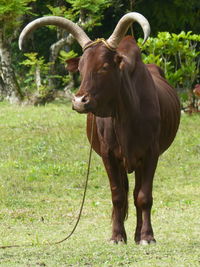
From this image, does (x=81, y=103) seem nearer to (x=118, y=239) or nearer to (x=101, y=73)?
(x=101, y=73)

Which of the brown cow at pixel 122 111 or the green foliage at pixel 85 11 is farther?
the green foliage at pixel 85 11

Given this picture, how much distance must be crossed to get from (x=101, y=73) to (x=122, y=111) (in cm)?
55

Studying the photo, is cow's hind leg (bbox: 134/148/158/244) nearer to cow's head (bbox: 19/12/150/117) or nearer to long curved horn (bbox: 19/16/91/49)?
cow's head (bbox: 19/12/150/117)

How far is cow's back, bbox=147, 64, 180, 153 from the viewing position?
Answer: 30.1ft

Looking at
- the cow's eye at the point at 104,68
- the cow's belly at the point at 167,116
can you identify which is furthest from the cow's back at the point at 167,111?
the cow's eye at the point at 104,68

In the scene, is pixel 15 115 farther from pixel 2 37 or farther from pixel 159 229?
pixel 159 229

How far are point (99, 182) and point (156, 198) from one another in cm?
147

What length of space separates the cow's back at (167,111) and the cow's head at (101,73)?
3.49 feet

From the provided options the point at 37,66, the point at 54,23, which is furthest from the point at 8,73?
the point at 54,23

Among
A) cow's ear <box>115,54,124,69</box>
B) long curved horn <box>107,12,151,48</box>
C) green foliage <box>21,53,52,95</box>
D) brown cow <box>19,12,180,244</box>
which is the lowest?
green foliage <box>21,53,52,95</box>

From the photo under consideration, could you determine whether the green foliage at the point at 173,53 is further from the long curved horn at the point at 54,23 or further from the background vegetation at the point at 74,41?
the long curved horn at the point at 54,23

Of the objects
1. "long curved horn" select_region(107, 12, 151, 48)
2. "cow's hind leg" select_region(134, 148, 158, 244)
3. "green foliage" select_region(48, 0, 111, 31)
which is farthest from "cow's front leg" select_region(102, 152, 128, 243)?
"green foliage" select_region(48, 0, 111, 31)

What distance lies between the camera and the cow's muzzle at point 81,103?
7672mm

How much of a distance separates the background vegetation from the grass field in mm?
1341
